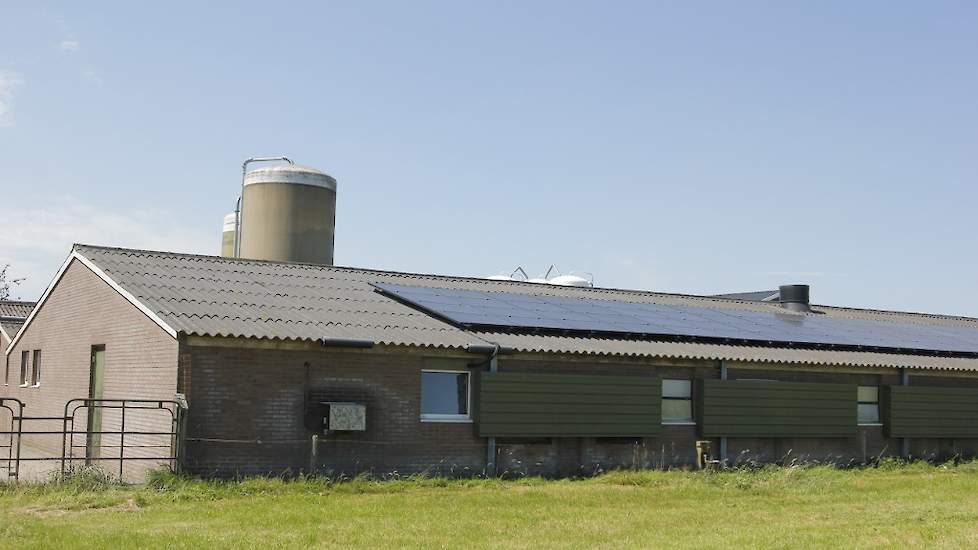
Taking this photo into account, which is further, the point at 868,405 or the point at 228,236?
the point at 228,236

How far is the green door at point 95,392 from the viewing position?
2408cm

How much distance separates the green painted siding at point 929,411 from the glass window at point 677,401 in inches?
253

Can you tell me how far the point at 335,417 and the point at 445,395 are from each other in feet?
9.23

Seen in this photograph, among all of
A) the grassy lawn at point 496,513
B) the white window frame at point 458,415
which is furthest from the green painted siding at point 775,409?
the white window frame at point 458,415

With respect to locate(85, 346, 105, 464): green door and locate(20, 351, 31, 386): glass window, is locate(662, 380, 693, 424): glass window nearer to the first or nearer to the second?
locate(85, 346, 105, 464): green door

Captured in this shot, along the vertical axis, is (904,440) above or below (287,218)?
below

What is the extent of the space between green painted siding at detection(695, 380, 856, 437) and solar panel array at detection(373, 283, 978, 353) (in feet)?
5.70

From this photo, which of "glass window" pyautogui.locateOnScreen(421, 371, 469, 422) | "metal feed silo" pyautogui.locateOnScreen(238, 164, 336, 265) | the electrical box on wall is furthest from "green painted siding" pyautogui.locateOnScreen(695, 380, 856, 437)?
"metal feed silo" pyautogui.locateOnScreen(238, 164, 336, 265)

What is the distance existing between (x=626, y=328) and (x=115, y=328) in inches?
449

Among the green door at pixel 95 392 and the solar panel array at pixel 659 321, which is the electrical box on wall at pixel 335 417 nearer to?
the solar panel array at pixel 659 321

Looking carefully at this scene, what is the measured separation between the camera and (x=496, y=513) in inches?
692

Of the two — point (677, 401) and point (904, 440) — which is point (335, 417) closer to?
point (677, 401)

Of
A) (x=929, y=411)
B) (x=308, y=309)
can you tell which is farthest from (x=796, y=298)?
(x=308, y=309)

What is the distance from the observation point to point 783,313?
34844mm
